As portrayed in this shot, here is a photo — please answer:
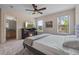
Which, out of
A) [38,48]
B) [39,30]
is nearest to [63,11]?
[39,30]

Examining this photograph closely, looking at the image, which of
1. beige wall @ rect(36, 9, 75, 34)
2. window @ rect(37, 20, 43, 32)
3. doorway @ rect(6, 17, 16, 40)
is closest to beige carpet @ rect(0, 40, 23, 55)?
doorway @ rect(6, 17, 16, 40)

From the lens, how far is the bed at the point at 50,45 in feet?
4.71

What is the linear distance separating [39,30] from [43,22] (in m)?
0.19

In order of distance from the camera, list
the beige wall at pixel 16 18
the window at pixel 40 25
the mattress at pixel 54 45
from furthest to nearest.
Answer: the window at pixel 40 25
the beige wall at pixel 16 18
the mattress at pixel 54 45

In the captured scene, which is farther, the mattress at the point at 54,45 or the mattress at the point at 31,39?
the mattress at the point at 31,39

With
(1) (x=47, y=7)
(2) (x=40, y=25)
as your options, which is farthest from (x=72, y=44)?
(1) (x=47, y=7)

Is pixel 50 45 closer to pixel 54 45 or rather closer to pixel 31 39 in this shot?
pixel 54 45

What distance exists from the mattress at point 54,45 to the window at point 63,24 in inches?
5.4

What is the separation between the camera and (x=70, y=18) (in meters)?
1.54

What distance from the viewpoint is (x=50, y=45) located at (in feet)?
4.92

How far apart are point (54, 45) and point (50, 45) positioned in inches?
2.7

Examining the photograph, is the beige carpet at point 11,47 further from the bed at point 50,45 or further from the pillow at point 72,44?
the pillow at point 72,44

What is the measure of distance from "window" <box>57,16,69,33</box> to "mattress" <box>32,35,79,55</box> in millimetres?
137

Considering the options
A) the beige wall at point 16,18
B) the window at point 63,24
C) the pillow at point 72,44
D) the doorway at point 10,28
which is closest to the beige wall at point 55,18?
the window at point 63,24
